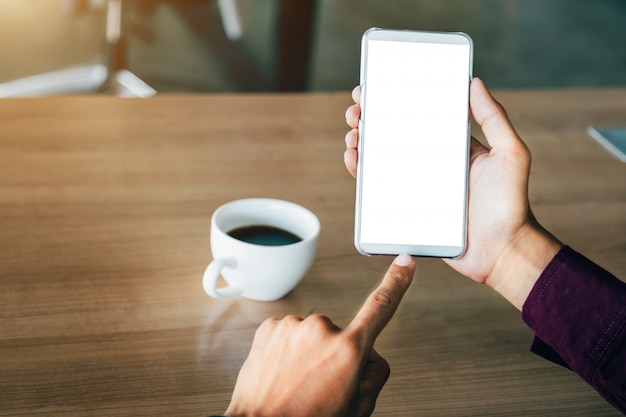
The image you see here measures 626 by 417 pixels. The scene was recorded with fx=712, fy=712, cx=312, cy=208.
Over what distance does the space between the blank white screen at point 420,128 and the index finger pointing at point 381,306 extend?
9 centimetres

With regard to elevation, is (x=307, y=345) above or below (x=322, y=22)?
above

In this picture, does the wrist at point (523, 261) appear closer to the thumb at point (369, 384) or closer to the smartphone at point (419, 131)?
the smartphone at point (419, 131)

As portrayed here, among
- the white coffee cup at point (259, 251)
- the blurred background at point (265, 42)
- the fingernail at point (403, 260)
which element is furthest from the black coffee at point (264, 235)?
the blurred background at point (265, 42)

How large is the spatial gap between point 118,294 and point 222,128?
41 cm

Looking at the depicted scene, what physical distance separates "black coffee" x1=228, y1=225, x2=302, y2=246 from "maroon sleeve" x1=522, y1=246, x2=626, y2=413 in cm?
24

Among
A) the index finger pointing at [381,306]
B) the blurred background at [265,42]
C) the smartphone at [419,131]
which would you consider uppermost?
the smartphone at [419,131]

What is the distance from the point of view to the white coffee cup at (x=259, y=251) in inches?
26.7

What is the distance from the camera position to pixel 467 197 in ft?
2.31

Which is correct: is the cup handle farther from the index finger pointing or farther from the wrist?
the wrist

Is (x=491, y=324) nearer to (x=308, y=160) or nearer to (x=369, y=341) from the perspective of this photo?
(x=369, y=341)

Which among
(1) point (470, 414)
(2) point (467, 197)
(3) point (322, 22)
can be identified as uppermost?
(2) point (467, 197)

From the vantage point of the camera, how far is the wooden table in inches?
24.6

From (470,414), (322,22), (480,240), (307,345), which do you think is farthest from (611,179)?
(322,22)

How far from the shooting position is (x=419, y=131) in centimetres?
71
